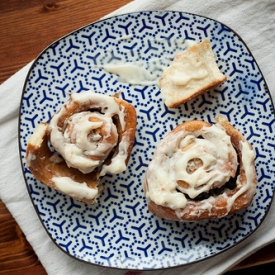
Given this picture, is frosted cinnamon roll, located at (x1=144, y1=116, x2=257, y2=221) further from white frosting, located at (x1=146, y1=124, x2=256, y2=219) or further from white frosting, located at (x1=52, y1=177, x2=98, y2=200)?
white frosting, located at (x1=52, y1=177, x2=98, y2=200)

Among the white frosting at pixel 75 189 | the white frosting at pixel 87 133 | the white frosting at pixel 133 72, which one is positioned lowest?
the white frosting at pixel 75 189

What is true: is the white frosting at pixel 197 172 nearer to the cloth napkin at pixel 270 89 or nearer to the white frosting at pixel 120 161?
the white frosting at pixel 120 161

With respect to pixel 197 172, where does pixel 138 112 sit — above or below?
above

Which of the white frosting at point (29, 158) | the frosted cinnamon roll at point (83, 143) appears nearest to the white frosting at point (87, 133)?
the frosted cinnamon roll at point (83, 143)

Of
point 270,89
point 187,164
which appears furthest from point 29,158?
point 270,89

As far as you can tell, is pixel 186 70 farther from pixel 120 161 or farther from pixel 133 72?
pixel 120 161

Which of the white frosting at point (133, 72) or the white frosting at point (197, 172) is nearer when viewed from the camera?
the white frosting at point (197, 172)
